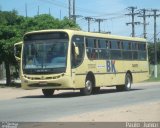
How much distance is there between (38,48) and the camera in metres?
26.5

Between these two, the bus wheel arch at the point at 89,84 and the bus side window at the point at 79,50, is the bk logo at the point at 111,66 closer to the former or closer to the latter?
the bus wheel arch at the point at 89,84

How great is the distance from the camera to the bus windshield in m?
25.8

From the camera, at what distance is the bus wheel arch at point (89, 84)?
27.8m

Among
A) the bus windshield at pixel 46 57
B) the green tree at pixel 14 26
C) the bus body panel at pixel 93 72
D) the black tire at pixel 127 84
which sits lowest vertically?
the black tire at pixel 127 84

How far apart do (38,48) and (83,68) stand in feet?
8.07

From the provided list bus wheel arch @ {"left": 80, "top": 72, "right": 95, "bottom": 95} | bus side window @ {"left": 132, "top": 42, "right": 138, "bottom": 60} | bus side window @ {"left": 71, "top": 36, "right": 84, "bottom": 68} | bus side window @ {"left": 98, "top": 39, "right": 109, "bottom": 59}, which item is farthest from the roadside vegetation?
bus side window @ {"left": 71, "top": 36, "right": 84, "bottom": 68}

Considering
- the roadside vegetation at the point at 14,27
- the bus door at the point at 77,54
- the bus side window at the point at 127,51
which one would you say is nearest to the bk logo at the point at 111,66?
the bus side window at the point at 127,51

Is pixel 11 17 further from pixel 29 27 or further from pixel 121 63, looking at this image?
pixel 121 63

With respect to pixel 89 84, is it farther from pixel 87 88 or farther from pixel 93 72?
pixel 93 72

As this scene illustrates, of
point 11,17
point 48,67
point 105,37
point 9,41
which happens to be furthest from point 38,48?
point 11,17

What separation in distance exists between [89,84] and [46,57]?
3170mm

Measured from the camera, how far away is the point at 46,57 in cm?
2598

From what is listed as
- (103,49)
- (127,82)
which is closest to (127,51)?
(127,82)

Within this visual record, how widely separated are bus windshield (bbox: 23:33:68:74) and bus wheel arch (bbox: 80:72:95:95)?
2468 millimetres
